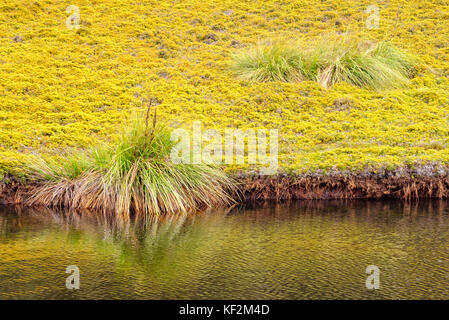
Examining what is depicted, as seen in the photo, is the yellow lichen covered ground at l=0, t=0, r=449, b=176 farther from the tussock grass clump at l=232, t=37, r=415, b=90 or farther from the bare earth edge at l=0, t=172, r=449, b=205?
the tussock grass clump at l=232, t=37, r=415, b=90

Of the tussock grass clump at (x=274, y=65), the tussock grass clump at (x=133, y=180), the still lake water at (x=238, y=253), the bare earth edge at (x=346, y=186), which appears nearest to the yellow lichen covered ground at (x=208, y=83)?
the bare earth edge at (x=346, y=186)

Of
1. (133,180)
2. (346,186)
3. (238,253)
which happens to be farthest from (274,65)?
(238,253)

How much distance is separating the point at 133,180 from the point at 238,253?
321 cm

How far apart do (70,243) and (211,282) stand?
2.49 meters

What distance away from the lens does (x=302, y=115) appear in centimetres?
1227

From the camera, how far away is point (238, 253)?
6488 millimetres

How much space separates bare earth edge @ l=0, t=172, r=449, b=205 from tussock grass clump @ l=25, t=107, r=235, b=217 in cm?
54

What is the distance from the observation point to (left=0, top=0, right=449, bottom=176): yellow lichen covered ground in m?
10.8

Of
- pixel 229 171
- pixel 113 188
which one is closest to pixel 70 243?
pixel 113 188

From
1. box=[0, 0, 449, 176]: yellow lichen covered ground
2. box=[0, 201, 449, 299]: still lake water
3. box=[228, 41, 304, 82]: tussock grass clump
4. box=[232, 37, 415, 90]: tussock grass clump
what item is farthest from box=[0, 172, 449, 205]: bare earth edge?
box=[228, 41, 304, 82]: tussock grass clump

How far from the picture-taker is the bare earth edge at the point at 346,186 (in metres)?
9.60

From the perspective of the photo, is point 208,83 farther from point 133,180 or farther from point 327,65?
point 133,180

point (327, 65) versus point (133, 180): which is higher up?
point (327, 65)

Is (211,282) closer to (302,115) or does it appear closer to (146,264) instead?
(146,264)
